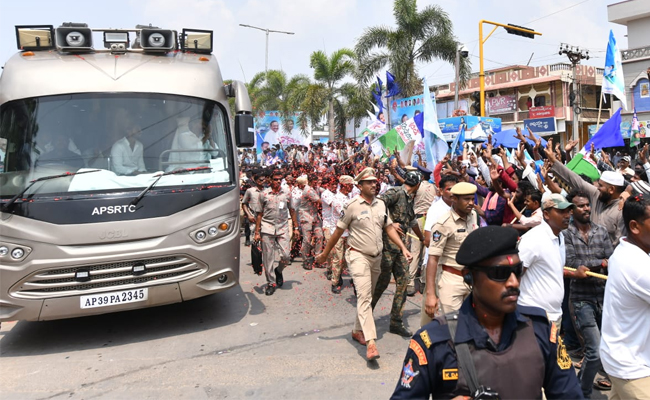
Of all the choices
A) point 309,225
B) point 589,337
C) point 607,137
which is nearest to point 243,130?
point 309,225

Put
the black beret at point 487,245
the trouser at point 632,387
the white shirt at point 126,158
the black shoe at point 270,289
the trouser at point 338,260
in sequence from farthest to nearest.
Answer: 1. the trouser at point 338,260
2. the black shoe at point 270,289
3. the white shirt at point 126,158
4. the trouser at point 632,387
5. the black beret at point 487,245

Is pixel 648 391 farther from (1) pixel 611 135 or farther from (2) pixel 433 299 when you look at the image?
(1) pixel 611 135

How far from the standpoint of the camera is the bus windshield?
5215 millimetres

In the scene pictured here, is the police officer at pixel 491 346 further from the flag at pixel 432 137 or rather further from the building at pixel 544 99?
the building at pixel 544 99

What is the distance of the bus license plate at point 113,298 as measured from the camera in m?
5.06

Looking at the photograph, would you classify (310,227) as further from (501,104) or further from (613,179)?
(501,104)

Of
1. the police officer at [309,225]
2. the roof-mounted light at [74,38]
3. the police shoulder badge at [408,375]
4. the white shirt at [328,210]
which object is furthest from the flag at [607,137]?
the police shoulder badge at [408,375]

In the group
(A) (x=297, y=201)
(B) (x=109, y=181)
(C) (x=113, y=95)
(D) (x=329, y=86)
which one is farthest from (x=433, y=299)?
(D) (x=329, y=86)

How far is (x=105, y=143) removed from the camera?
5.43m

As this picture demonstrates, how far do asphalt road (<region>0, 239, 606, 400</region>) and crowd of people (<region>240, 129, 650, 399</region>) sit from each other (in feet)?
1.19

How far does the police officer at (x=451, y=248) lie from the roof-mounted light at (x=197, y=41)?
3825 mm

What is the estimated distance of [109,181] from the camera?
5.27m

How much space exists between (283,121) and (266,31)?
782 cm

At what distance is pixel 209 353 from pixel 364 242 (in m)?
1.94
